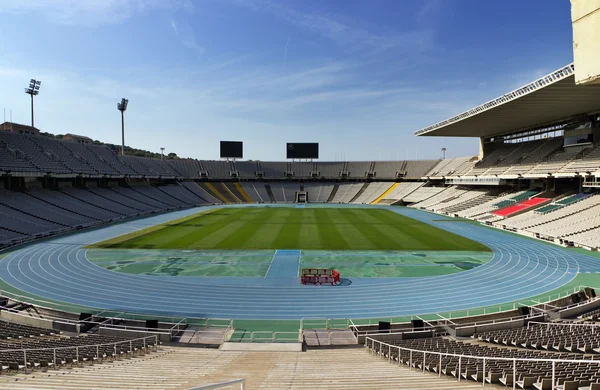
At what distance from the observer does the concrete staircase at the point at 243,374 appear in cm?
707

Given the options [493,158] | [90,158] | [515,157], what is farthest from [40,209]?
[493,158]

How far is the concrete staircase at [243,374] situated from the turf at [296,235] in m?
17.9

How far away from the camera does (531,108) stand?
A: 3666cm

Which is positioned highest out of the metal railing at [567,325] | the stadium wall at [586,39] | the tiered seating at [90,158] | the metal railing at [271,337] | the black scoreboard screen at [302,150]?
the black scoreboard screen at [302,150]

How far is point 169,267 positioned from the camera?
2206 centimetres

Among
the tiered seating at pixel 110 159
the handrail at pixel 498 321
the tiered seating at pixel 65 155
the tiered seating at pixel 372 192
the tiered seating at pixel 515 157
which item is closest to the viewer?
the handrail at pixel 498 321

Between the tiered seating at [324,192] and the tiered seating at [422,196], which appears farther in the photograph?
the tiered seating at [324,192]

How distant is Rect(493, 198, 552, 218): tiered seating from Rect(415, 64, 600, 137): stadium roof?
9974 mm

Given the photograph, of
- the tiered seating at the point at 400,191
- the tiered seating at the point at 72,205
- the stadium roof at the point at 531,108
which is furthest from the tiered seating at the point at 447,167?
the tiered seating at the point at 72,205

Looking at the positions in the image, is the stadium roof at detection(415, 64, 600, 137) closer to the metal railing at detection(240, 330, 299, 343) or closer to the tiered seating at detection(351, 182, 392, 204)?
the tiered seating at detection(351, 182, 392, 204)

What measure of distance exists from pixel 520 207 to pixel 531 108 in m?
11.6

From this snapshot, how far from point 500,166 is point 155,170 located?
203 ft

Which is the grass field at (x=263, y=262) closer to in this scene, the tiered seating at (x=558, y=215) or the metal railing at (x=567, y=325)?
the metal railing at (x=567, y=325)

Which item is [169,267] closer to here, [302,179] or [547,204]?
[547,204]
